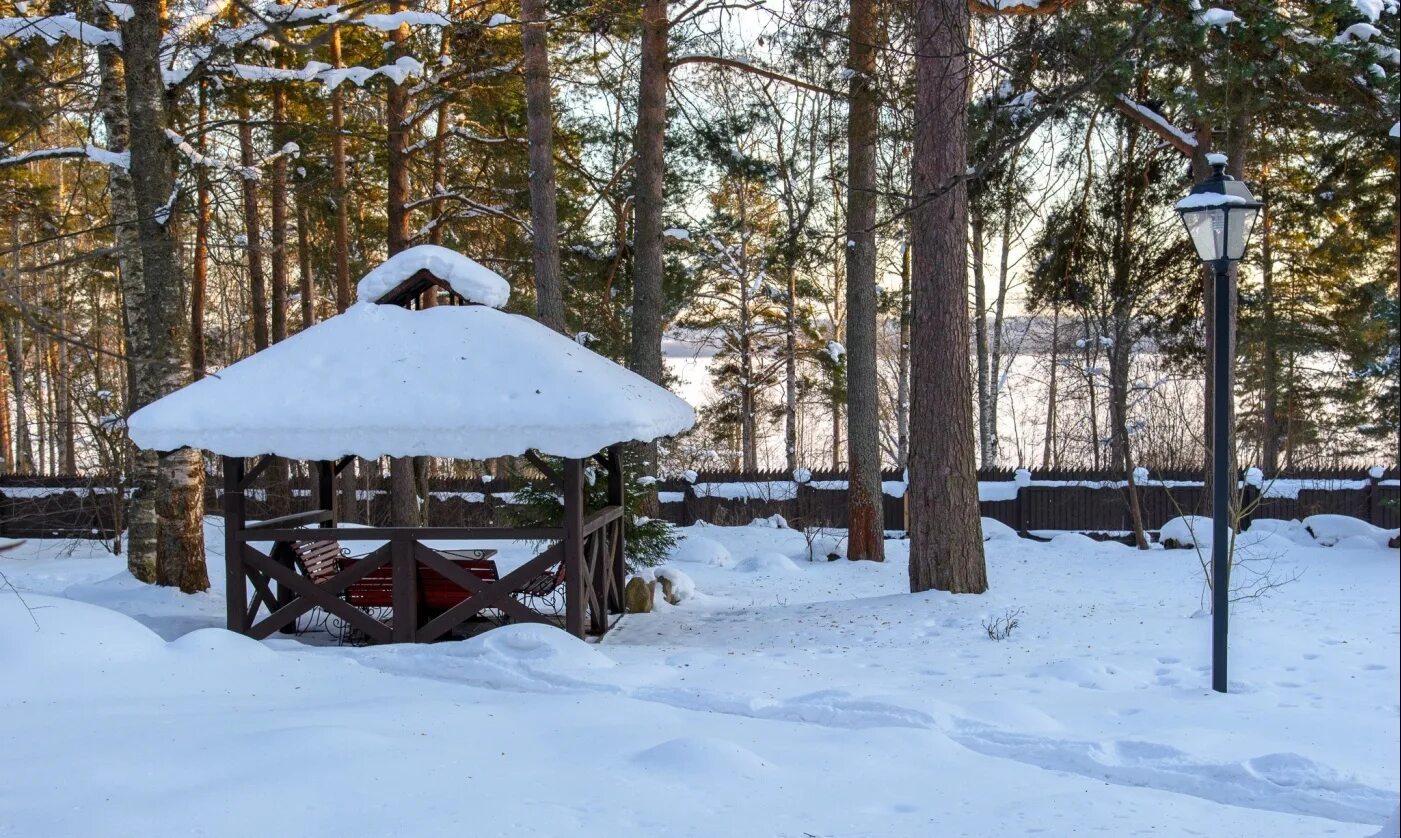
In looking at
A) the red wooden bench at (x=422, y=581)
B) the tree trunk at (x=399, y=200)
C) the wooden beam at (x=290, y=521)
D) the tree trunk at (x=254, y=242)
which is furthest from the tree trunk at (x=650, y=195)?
the tree trunk at (x=254, y=242)

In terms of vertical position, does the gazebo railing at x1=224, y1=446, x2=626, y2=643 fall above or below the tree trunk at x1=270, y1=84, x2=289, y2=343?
below

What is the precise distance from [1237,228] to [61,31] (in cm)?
910

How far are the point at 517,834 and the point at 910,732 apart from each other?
217 cm

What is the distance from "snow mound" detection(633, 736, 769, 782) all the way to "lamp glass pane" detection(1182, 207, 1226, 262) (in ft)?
11.7

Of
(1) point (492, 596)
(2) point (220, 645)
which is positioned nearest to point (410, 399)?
(1) point (492, 596)

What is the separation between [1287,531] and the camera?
1337cm

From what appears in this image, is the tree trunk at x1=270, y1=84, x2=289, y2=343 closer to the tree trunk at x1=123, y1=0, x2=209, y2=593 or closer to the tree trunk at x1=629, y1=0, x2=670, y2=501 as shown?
the tree trunk at x1=629, y1=0, x2=670, y2=501

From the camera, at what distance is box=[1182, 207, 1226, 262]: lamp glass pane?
5742mm

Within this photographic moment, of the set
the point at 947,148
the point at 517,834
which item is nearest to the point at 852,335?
the point at 947,148

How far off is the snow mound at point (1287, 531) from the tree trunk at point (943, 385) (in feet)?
19.2

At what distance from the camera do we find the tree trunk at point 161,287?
9.11 metres

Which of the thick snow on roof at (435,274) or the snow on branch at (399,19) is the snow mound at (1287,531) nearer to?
the thick snow on roof at (435,274)

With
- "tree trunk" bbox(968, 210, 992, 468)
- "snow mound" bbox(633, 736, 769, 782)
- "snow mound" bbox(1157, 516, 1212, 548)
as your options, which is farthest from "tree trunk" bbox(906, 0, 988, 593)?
"tree trunk" bbox(968, 210, 992, 468)

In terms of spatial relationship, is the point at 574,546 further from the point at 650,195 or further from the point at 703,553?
the point at 650,195
